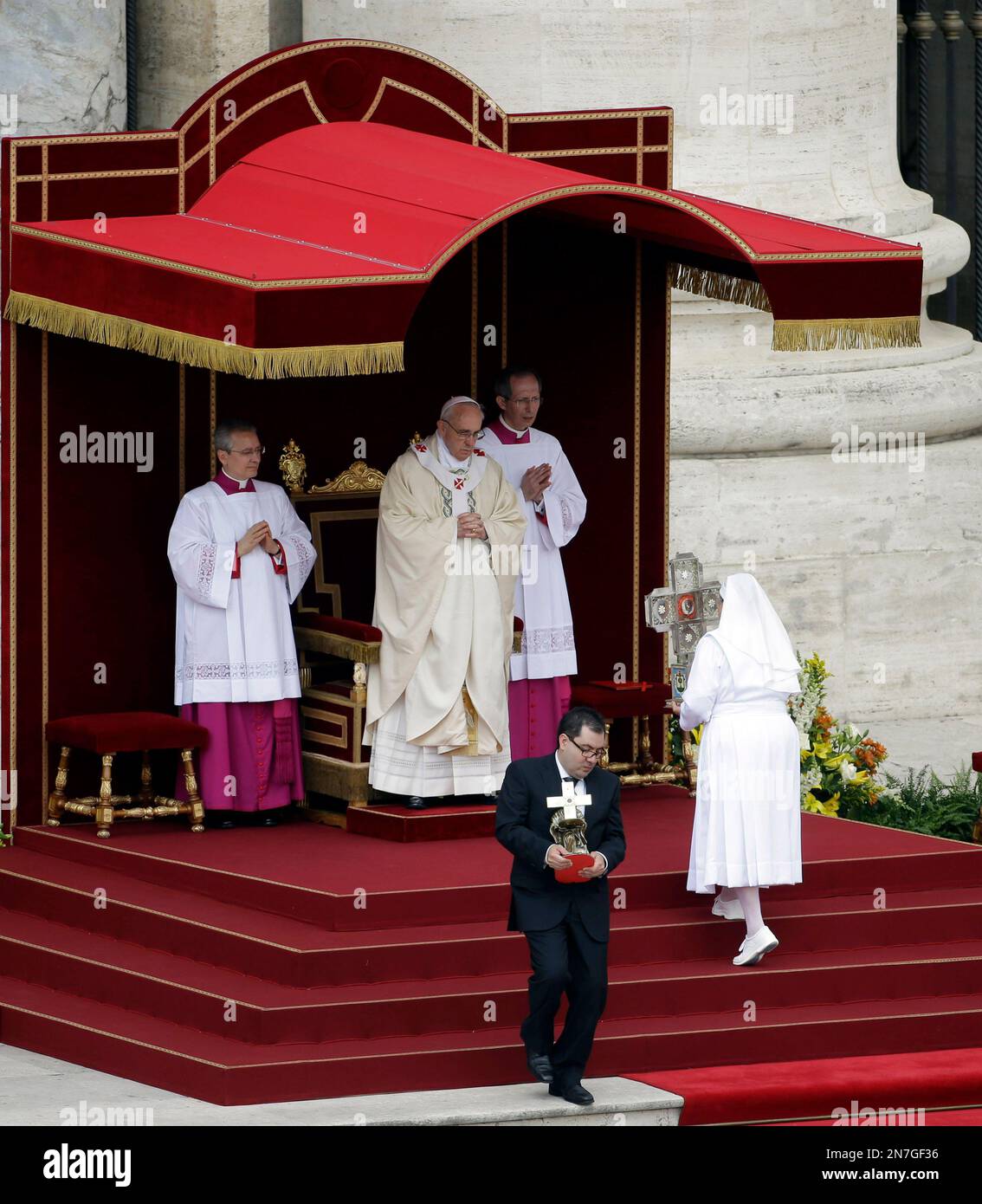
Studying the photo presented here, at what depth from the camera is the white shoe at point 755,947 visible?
12.4 metres

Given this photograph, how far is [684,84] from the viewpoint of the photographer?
56.5 feet

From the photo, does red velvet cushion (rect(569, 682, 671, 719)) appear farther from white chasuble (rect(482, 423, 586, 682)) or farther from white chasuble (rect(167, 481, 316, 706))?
white chasuble (rect(167, 481, 316, 706))

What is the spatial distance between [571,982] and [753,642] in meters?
1.85

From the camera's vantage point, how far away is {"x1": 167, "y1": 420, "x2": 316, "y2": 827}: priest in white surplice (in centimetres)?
1373

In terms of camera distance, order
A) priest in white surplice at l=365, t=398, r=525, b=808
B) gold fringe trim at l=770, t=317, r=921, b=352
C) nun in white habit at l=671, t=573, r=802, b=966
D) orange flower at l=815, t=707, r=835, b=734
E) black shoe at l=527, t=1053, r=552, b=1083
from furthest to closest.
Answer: orange flower at l=815, t=707, r=835, b=734, gold fringe trim at l=770, t=317, r=921, b=352, priest in white surplice at l=365, t=398, r=525, b=808, nun in white habit at l=671, t=573, r=802, b=966, black shoe at l=527, t=1053, r=552, b=1083

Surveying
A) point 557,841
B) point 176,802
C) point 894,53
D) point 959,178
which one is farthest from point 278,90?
point 959,178

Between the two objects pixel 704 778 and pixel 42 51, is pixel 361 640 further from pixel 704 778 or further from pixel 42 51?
pixel 42 51

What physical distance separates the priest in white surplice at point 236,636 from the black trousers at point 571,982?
112 inches

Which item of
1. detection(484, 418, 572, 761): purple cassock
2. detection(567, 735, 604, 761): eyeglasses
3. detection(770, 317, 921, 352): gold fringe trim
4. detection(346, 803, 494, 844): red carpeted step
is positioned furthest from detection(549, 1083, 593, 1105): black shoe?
detection(770, 317, 921, 352): gold fringe trim

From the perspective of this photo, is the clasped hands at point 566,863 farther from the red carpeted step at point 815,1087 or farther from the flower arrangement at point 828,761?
the flower arrangement at point 828,761

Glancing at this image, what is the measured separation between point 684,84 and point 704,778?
19.9 feet

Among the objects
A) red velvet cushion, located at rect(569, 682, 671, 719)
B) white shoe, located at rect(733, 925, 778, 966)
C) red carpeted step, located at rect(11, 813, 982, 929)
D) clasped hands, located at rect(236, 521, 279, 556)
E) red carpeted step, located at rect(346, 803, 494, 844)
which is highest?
clasped hands, located at rect(236, 521, 279, 556)

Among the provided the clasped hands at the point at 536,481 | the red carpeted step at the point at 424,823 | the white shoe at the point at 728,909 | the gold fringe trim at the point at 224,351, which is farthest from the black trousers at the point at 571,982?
→ the clasped hands at the point at 536,481

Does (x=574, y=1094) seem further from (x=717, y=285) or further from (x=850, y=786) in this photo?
(x=717, y=285)
